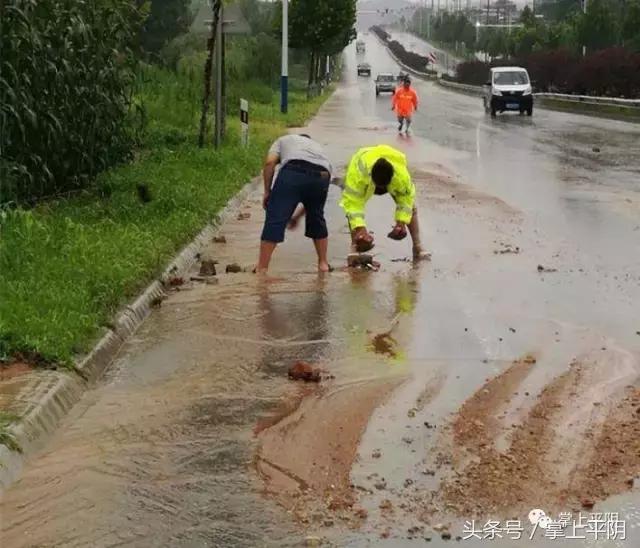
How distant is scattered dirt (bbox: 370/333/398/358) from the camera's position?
7157 millimetres

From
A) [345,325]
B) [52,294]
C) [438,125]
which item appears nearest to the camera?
[52,294]

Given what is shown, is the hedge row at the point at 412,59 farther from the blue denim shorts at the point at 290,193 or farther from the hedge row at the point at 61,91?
the blue denim shorts at the point at 290,193

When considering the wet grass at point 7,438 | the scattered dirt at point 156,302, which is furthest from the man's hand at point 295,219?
the wet grass at point 7,438

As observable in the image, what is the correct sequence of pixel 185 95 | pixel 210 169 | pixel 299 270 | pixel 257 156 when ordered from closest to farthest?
1. pixel 299 270
2. pixel 210 169
3. pixel 257 156
4. pixel 185 95

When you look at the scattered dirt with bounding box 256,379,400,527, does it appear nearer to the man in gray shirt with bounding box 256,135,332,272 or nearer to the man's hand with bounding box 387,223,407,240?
the man in gray shirt with bounding box 256,135,332,272

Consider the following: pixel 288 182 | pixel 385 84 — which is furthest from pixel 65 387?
pixel 385 84

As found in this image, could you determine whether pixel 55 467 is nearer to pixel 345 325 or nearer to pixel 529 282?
pixel 345 325

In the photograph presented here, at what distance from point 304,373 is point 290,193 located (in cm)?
334

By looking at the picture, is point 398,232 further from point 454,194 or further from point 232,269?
point 454,194

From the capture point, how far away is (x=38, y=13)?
1274 centimetres

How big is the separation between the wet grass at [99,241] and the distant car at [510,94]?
942 inches

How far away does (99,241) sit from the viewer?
9547 millimetres

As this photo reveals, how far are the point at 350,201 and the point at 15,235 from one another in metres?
2.97

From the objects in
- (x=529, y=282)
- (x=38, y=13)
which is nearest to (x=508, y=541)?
(x=529, y=282)
